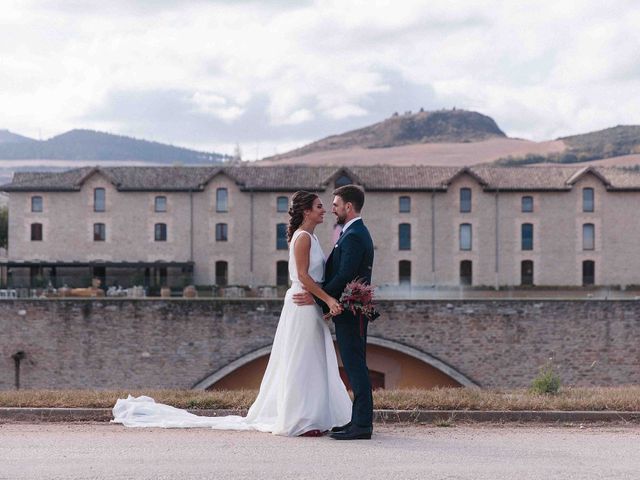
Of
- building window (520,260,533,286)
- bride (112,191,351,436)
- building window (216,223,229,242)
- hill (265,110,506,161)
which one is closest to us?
bride (112,191,351,436)

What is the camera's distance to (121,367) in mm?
31750

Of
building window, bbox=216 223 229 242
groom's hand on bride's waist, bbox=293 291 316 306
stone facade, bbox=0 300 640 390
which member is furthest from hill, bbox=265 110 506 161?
groom's hand on bride's waist, bbox=293 291 316 306

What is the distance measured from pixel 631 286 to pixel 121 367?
3067 cm

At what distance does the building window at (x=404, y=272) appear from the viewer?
52.9 metres

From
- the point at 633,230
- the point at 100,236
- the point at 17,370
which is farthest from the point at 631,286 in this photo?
the point at 17,370

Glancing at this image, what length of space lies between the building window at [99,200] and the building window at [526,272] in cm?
2275

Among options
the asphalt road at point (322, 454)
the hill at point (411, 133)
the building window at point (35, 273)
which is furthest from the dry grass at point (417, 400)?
the hill at point (411, 133)

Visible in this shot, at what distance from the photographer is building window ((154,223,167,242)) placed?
52.8m

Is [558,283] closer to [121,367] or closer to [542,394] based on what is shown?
[121,367]

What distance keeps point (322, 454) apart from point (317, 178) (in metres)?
46.6

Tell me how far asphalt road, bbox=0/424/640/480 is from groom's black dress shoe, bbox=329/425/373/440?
82 millimetres

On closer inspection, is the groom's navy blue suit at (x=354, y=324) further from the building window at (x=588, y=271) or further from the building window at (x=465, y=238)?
the building window at (x=588, y=271)

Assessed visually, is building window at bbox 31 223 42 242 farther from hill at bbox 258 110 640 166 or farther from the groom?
hill at bbox 258 110 640 166

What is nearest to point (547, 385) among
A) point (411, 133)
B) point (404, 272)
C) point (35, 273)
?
point (404, 272)
